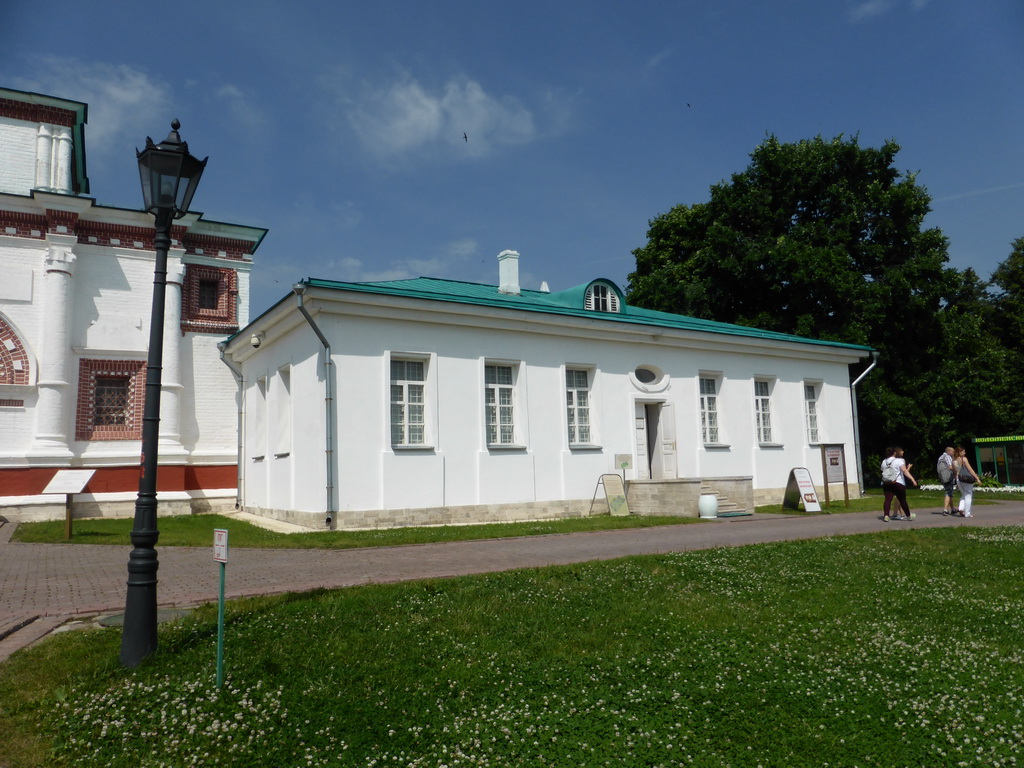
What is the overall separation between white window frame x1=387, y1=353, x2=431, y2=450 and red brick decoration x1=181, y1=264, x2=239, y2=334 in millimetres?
8485

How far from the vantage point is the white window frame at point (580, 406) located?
1883 centimetres

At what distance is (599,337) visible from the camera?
63.1ft

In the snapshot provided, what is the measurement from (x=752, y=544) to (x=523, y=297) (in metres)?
11.5

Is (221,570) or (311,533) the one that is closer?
(221,570)

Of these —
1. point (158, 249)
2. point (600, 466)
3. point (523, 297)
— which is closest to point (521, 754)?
point (158, 249)

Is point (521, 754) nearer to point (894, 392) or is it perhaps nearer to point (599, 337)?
point (599, 337)

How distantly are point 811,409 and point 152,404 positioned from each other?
869 inches

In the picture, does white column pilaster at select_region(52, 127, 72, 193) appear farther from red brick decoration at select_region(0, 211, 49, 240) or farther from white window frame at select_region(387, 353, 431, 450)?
white window frame at select_region(387, 353, 431, 450)

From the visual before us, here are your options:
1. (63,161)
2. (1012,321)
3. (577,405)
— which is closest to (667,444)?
(577,405)

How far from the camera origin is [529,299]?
21.1 metres

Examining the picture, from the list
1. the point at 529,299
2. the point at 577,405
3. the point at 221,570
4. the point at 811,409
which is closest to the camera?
the point at 221,570

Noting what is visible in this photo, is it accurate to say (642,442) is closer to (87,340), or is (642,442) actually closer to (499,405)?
(499,405)

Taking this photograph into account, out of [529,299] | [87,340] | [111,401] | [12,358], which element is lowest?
[111,401]

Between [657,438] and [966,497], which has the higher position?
[657,438]
